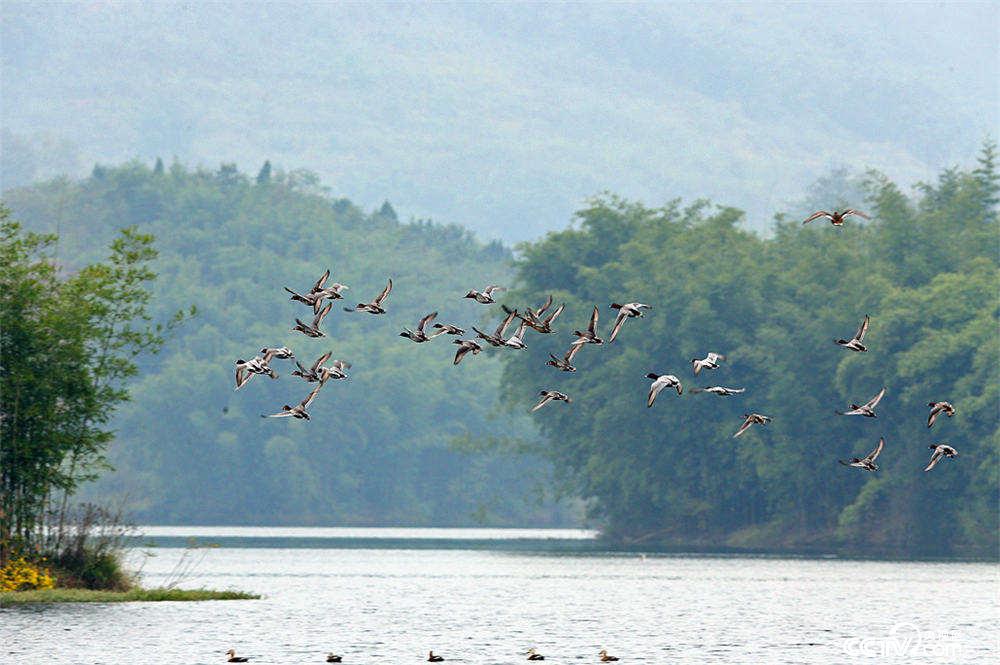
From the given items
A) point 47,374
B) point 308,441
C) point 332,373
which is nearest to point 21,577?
point 47,374

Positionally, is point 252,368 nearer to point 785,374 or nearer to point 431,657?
point 431,657

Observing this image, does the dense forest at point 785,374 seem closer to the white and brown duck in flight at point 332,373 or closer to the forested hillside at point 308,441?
the forested hillside at point 308,441

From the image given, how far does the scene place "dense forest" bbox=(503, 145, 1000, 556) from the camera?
9362cm

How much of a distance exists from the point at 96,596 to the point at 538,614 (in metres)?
12.0

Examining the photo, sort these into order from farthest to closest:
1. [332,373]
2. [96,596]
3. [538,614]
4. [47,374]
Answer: [538,614], [47,374], [96,596], [332,373]

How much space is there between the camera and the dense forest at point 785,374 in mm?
93625

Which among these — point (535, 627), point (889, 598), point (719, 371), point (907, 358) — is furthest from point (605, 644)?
point (719, 371)

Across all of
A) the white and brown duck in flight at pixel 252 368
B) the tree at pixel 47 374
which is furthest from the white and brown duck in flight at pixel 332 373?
the tree at pixel 47 374

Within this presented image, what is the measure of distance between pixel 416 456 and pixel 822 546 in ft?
230

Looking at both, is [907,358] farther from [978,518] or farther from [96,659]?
[96,659]

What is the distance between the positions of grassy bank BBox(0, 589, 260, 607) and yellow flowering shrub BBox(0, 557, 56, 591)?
30 cm

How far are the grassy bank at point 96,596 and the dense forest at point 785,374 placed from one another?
48.7 metres

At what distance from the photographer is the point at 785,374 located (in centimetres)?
10400

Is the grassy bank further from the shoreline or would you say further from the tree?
the tree
